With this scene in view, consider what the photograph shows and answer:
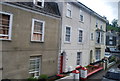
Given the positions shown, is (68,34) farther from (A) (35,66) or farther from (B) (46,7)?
(A) (35,66)

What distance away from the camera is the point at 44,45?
36.9 ft

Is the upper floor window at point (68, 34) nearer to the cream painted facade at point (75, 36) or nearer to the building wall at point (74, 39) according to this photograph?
the cream painted facade at point (75, 36)

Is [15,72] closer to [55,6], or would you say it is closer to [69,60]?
[69,60]

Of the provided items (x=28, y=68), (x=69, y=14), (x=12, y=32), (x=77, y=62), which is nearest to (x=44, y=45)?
(x=28, y=68)

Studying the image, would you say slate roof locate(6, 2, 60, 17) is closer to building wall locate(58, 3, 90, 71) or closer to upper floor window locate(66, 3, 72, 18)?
building wall locate(58, 3, 90, 71)

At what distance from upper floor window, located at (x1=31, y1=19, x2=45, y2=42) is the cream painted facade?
297 cm

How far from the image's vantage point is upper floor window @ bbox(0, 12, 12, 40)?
324 inches

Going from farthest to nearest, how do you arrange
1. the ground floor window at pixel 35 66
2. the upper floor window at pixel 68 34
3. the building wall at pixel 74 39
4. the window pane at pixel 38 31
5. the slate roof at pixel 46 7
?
1. the upper floor window at pixel 68 34
2. the building wall at pixel 74 39
3. the window pane at pixel 38 31
4. the ground floor window at pixel 35 66
5. the slate roof at pixel 46 7

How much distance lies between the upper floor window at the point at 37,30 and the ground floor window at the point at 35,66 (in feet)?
5.79

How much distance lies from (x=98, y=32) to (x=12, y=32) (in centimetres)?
1766

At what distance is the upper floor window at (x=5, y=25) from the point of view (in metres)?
8.24

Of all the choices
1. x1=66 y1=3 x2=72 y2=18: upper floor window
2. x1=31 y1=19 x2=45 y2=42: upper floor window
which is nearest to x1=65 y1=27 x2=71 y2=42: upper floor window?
x1=66 y1=3 x2=72 y2=18: upper floor window

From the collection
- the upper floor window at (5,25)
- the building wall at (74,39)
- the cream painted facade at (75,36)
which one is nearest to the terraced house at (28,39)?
the upper floor window at (5,25)

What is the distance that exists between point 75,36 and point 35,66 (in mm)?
7232
